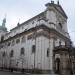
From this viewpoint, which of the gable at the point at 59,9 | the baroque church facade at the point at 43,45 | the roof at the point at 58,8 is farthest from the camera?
the gable at the point at 59,9

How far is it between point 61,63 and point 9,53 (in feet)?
62.3

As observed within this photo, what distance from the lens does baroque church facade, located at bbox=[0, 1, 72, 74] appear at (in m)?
30.9

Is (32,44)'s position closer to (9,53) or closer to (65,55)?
(65,55)

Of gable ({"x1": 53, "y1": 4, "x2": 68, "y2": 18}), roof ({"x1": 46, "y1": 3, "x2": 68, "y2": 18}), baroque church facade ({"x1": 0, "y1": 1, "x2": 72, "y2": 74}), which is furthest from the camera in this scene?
gable ({"x1": 53, "y1": 4, "x2": 68, "y2": 18})

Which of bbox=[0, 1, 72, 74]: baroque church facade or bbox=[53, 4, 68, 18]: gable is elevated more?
bbox=[53, 4, 68, 18]: gable

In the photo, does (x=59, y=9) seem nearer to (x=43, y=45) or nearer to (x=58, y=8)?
(x=58, y=8)

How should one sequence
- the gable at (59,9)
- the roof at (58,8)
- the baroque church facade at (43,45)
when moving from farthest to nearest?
the gable at (59,9) → the roof at (58,8) → the baroque church facade at (43,45)

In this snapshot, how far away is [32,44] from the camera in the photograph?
33844 millimetres

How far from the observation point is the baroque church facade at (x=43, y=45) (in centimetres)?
3086

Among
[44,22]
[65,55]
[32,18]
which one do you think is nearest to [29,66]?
[65,55]

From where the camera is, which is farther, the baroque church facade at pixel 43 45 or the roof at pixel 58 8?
the roof at pixel 58 8

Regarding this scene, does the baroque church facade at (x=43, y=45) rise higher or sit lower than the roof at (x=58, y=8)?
lower

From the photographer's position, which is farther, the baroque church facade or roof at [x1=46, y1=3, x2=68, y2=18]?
roof at [x1=46, y1=3, x2=68, y2=18]

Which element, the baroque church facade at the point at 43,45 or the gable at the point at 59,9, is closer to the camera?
the baroque church facade at the point at 43,45
